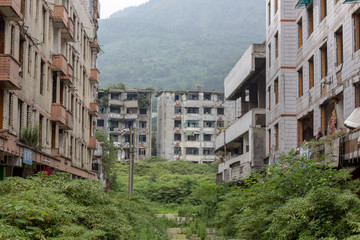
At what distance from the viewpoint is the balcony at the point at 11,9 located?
72.5ft

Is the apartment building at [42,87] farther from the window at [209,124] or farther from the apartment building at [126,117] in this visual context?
the window at [209,124]

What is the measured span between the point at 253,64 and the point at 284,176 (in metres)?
21.4

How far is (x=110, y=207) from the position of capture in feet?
55.5

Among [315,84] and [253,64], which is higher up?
[253,64]

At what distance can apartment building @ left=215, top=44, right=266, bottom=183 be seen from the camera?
41.7 m

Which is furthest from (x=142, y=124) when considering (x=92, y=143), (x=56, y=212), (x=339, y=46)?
(x=56, y=212)

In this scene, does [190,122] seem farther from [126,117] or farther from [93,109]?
A: [93,109]

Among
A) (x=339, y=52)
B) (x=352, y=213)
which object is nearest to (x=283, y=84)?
(x=339, y=52)

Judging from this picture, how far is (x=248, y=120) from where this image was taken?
143 ft

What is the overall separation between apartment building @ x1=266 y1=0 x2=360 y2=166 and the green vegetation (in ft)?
28.5

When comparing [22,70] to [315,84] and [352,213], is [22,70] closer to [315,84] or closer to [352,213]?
[315,84]

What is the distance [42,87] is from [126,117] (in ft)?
227

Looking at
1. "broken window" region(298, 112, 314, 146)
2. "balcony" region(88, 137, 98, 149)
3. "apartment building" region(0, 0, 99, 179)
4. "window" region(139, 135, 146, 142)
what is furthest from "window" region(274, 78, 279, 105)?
"window" region(139, 135, 146, 142)

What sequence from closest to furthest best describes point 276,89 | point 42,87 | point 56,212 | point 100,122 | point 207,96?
point 56,212 < point 42,87 < point 276,89 < point 100,122 < point 207,96
